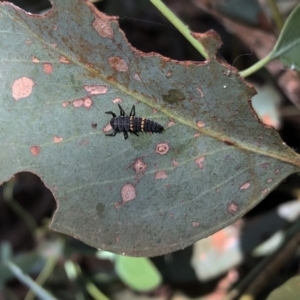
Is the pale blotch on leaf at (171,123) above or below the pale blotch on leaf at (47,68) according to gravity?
above

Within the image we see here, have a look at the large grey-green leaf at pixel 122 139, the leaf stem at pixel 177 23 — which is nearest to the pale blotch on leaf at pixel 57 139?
the large grey-green leaf at pixel 122 139

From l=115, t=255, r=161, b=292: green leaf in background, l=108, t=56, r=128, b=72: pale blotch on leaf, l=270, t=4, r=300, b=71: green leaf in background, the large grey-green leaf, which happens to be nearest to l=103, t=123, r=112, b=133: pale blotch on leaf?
the large grey-green leaf

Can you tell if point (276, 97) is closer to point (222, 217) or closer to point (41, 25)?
point (222, 217)

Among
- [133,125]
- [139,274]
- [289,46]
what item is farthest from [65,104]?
[139,274]

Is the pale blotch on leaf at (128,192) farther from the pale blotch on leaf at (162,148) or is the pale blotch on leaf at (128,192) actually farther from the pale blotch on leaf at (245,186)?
the pale blotch on leaf at (245,186)

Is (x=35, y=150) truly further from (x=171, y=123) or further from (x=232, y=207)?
(x=232, y=207)

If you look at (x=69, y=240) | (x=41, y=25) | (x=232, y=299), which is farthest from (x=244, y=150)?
(x=69, y=240)
